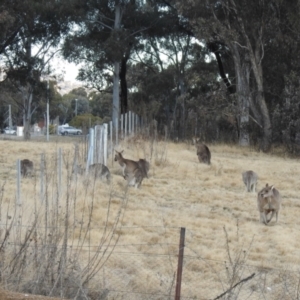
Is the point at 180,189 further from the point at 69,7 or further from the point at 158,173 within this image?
the point at 69,7

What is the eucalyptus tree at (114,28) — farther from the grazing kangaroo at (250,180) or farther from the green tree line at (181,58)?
the grazing kangaroo at (250,180)

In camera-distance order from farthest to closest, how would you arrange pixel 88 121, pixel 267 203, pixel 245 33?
pixel 88 121
pixel 245 33
pixel 267 203

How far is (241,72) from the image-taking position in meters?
28.6

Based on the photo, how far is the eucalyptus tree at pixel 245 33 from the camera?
26203 millimetres

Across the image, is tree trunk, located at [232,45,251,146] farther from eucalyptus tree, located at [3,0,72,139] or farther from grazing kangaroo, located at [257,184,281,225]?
grazing kangaroo, located at [257,184,281,225]

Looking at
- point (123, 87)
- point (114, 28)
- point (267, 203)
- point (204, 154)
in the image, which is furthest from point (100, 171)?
point (123, 87)

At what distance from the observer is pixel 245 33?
26.4 metres

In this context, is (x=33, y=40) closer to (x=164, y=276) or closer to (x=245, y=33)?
(x=245, y=33)

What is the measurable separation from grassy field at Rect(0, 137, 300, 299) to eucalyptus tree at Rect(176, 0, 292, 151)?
21.7 feet

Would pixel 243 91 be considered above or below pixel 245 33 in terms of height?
below

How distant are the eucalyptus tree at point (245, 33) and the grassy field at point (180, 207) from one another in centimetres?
662

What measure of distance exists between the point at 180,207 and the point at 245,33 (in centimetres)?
1565

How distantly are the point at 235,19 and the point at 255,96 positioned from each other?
14.3 ft

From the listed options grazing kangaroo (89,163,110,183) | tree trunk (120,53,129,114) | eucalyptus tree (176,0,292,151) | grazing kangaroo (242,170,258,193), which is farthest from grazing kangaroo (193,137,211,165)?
tree trunk (120,53,129,114)
